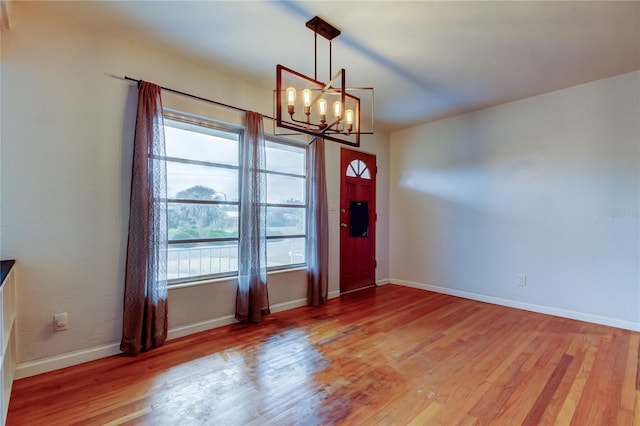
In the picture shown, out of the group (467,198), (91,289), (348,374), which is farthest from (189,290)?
(467,198)

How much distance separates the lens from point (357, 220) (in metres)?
4.70

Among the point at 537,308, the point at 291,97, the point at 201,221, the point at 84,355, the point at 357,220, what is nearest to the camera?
the point at 291,97

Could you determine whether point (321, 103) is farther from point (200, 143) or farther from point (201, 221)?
point (201, 221)

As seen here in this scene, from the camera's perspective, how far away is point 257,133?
329cm

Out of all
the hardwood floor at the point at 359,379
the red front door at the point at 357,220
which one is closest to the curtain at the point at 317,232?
the red front door at the point at 357,220

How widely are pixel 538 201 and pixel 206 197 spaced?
398 cm

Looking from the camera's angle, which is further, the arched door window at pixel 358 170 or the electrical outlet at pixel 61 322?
the arched door window at pixel 358 170

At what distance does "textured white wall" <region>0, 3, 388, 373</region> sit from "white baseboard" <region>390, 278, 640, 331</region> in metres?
4.17

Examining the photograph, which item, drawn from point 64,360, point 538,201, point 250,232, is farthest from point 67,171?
point 538,201

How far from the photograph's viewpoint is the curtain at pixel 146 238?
8.18 ft

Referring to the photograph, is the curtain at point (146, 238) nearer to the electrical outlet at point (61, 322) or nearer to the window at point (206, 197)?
the window at point (206, 197)

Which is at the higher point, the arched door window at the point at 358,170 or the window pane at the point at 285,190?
the arched door window at the point at 358,170

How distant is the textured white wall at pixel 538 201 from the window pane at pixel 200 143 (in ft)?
10.1

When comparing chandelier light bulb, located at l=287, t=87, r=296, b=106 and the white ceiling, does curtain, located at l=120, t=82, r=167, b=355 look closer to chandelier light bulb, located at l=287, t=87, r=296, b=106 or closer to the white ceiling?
the white ceiling
